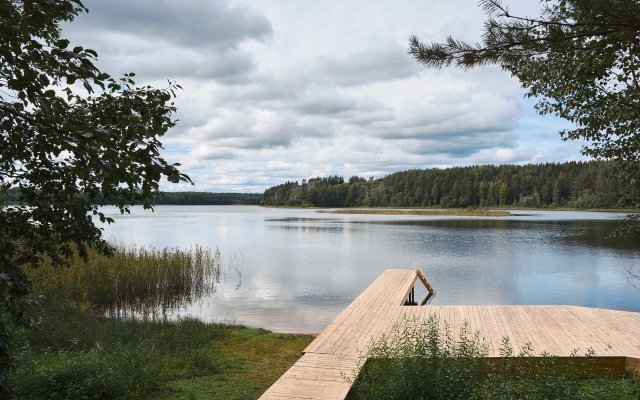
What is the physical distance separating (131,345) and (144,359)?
143 cm

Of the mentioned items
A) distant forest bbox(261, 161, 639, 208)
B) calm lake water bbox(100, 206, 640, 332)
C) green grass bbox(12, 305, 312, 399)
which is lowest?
calm lake water bbox(100, 206, 640, 332)

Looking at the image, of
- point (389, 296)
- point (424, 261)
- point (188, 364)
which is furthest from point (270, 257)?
point (188, 364)

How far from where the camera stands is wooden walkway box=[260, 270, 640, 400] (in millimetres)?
6539

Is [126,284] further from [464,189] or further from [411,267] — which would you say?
[464,189]

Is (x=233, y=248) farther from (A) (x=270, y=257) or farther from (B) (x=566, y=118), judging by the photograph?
(B) (x=566, y=118)

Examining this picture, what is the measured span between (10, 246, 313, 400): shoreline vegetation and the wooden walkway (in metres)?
1.05

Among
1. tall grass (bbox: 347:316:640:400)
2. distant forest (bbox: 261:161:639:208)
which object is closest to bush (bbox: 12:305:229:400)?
tall grass (bbox: 347:316:640:400)

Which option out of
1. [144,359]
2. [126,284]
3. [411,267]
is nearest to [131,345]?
[144,359]

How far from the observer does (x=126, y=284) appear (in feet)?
50.4

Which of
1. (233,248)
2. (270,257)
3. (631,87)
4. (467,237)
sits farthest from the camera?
(467,237)

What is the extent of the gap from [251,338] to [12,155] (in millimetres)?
8748

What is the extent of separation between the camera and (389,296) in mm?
13000

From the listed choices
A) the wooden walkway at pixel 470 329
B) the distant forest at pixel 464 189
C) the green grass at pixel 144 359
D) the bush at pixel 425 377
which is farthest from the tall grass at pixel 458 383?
the distant forest at pixel 464 189

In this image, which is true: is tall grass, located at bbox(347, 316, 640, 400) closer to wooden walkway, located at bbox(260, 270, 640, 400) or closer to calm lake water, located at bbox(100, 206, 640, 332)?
wooden walkway, located at bbox(260, 270, 640, 400)
